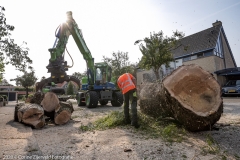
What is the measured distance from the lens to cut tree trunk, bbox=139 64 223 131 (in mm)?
3395

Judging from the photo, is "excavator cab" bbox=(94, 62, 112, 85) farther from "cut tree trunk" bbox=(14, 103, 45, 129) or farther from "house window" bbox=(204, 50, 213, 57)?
"house window" bbox=(204, 50, 213, 57)

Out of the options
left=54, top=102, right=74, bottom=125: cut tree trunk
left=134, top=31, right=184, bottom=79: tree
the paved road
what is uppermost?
left=134, top=31, right=184, bottom=79: tree

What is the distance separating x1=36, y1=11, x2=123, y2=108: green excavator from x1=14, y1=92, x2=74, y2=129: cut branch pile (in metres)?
1.44

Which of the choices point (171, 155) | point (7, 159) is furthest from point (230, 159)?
point (7, 159)

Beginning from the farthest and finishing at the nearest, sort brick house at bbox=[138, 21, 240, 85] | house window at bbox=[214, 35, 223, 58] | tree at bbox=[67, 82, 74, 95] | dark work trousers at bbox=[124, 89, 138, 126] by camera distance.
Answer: tree at bbox=[67, 82, 74, 95] → house window at bbox=[214, 35, 223, 58] → brick house at bbox=[138, 21, 240, 85] → dark work trousers at bbox=[124, 89, 138, 126]

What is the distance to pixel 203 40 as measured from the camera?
70.8 feet

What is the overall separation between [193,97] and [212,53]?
18.6 metres

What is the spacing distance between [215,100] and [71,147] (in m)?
3.09

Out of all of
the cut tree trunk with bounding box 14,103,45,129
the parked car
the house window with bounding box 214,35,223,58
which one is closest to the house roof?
the house window with bounding box 214,35,223,58

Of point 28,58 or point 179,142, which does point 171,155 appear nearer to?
point 179,142

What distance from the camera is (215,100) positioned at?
3582mm

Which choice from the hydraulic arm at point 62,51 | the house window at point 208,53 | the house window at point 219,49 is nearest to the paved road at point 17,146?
the hydraulic arm at point 62,51

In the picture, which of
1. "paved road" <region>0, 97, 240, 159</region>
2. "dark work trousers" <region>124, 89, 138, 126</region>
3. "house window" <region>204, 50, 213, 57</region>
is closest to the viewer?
"paved road" <region>0, 97, 240, 159</region>

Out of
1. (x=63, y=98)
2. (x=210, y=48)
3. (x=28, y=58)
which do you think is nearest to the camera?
(x=63, y=98)
